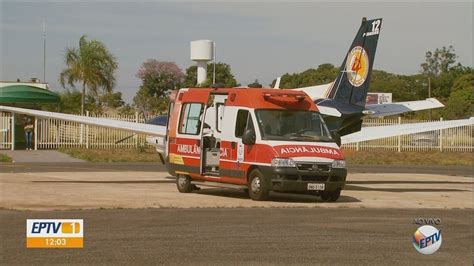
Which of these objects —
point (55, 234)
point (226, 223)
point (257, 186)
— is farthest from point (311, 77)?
point (55, 234)

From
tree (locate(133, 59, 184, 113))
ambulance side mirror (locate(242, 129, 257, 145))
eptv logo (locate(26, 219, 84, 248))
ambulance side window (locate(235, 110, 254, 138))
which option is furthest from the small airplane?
tree (locate(133, 59, 184, 113))

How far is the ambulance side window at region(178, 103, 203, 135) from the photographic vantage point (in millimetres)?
19219

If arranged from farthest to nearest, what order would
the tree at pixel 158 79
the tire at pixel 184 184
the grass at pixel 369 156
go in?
the tree at pixel 158 79
the grass at pixel 369 156
the tire at pixel 184 184

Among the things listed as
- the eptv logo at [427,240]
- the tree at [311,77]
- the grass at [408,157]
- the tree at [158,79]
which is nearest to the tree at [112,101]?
the tree at [158,79]

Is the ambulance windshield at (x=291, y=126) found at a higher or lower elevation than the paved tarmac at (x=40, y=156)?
higher

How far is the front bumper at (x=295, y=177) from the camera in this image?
665 inches

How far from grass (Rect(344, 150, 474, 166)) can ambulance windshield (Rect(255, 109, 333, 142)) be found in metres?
21.0

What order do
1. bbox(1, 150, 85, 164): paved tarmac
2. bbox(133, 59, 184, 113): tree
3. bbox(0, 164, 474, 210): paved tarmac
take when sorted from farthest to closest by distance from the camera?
bbox(133, 59, 184, 113): tree
bbox(1, 150, 85, 164): paved tarmac
bbox(0, 164, 474, 210): paved tarmac

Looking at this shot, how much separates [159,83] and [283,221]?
153ft

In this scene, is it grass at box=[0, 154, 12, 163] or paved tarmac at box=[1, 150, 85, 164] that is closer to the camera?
grass at box=[0, 154, 12, 163]

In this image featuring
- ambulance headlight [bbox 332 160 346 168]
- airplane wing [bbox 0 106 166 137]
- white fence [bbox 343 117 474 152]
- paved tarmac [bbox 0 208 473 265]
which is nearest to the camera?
paved tarmac [bbox 0 208 473 265]

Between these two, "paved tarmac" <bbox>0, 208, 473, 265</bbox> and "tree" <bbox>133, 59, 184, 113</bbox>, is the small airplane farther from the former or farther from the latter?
"tree" <bbox>133, 59, 184, 113</bbox>

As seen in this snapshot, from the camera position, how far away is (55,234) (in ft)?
34.3

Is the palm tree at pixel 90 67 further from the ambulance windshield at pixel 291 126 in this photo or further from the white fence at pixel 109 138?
the ambulance windshield at pixel 291 126
